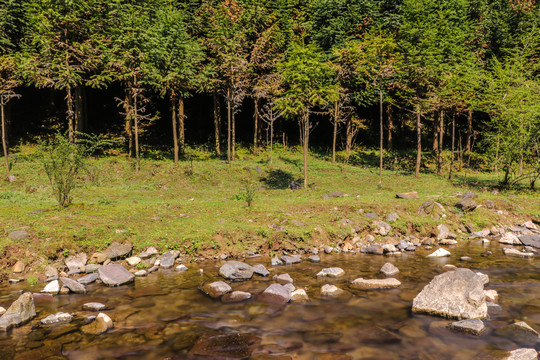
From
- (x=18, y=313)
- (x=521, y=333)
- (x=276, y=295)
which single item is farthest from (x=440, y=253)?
(x=18, y=313)

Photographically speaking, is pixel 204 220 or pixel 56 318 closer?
pixel 56 318

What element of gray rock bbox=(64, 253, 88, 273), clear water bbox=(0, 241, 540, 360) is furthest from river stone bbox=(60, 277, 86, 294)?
gray rock bbox=(64, 253, 88, 273)

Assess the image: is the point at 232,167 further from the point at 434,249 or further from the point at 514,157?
the point at 514,157

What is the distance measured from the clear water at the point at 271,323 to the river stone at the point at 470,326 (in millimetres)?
158

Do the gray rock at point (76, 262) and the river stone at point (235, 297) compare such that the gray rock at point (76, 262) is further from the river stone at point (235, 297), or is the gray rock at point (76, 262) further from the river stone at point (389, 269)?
the river stone at point (389, 269)

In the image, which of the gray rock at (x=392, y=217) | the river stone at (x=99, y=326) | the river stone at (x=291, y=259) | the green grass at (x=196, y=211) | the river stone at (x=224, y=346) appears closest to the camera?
the river stone at (x=224, y=346)

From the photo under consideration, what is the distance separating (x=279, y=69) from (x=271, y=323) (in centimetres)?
2425

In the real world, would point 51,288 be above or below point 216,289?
above

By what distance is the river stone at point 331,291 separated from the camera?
8797 mm

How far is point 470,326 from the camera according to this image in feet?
22.1

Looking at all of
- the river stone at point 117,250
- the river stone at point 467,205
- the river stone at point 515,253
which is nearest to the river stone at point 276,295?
the river stone at point 117,250

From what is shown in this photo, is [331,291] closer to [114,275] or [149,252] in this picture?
[114,275]

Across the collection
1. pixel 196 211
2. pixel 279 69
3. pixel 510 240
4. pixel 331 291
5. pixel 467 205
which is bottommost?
pixel 510 240

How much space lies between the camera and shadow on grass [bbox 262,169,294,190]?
2656 centimetres
